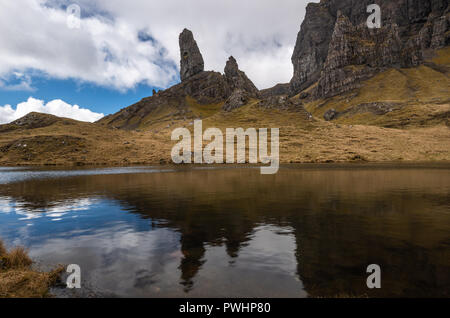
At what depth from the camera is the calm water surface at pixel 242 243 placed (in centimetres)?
800

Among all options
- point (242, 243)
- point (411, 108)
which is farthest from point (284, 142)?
point (411, 108)

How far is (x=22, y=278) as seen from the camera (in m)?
8.38

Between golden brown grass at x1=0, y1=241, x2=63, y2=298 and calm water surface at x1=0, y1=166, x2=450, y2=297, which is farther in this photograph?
calm water surface at x1=0, y1=166, x2=450, y2=297

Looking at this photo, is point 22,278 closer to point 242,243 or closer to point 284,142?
point 242,243

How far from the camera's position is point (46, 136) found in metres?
102

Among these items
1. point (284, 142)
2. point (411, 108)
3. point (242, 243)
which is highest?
point (411, 108)

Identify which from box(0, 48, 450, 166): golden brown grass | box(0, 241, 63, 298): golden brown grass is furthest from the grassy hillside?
box(0, 241, 63, 298): golden brown grass

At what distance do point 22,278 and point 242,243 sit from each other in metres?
8.20

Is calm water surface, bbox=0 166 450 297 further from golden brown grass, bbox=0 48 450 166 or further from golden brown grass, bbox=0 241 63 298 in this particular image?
golden brown grass, bbox=0 48 450 166

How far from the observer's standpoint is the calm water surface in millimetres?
7996

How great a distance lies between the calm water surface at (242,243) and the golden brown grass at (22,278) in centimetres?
63

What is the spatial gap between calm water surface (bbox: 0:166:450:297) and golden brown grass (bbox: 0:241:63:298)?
631 mm

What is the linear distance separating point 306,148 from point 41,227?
3412 inches

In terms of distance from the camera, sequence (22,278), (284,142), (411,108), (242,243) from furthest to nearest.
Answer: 1. (411,108)
2. (284,142)
3. (242,243)
4. (22,278)
